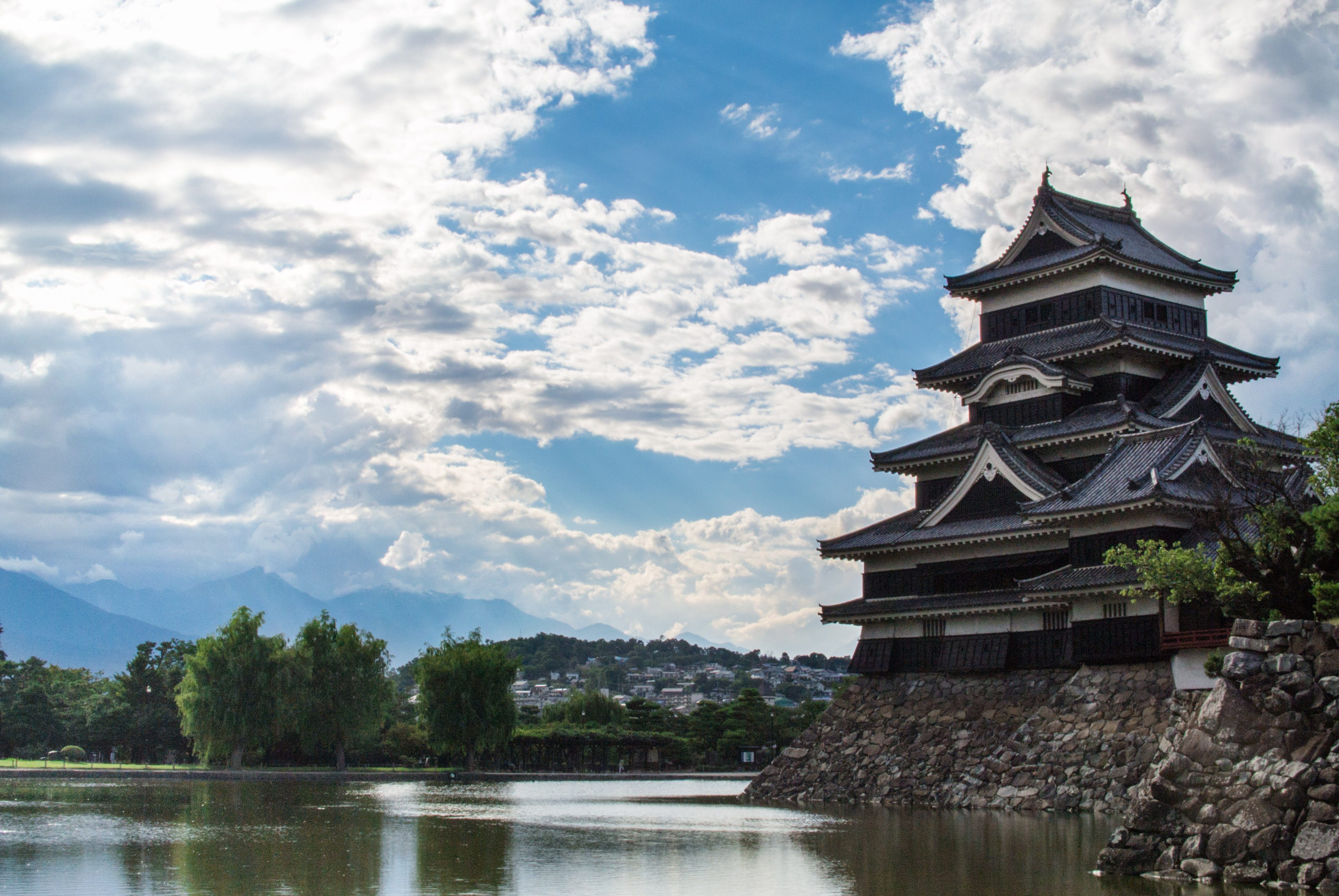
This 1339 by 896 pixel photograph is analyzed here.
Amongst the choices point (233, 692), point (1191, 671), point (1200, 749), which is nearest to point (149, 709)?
point (233, 692)

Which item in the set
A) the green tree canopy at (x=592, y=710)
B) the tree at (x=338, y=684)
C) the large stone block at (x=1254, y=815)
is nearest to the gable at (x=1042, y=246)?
the large stone block at (x=1254, y=815)

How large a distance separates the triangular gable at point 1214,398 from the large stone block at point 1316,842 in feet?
71.3

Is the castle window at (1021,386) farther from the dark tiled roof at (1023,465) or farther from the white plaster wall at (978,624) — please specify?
the white plaster wall at (978,624)

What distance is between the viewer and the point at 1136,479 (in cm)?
3064

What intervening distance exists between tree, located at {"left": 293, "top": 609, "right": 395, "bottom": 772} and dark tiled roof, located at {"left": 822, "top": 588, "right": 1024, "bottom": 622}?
974 inches

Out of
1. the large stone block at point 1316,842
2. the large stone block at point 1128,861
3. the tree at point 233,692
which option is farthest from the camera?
the tree at point 233,692

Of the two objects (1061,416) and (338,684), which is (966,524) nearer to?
(1061,416)

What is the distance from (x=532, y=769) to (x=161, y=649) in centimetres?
2420

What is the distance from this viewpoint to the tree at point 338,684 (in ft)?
182

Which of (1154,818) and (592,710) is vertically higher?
(1154,818)

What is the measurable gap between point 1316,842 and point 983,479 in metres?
21.0

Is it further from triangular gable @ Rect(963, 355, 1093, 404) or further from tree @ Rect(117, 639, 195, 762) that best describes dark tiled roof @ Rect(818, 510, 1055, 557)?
tree @ Rect(117, 639, 195, 762)

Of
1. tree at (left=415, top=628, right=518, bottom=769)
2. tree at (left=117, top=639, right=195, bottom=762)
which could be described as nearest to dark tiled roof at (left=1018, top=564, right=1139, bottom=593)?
tree at (left=415, top=628, right=518, bottom=769)

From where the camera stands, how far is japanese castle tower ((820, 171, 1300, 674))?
3141 centimetres
